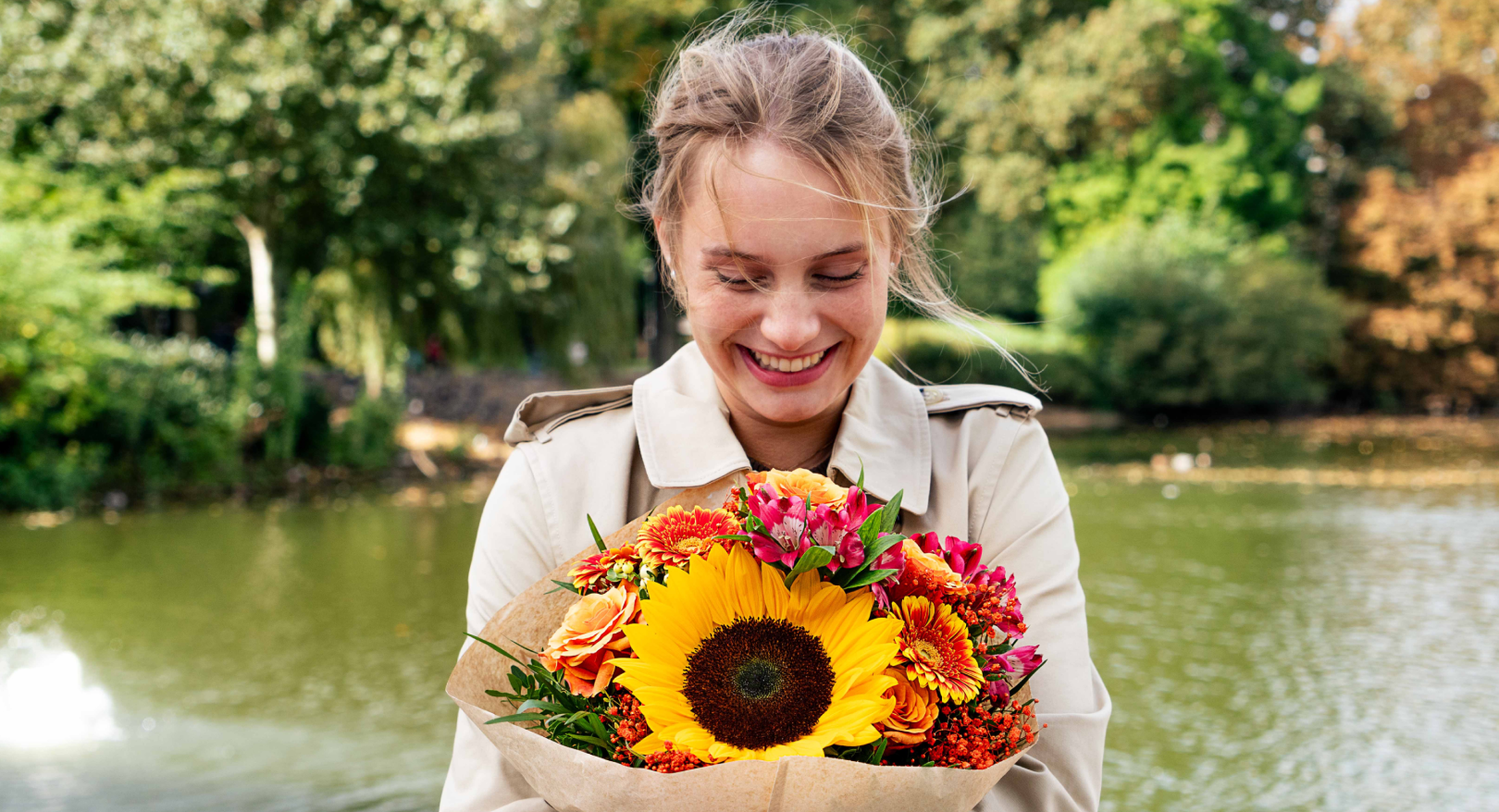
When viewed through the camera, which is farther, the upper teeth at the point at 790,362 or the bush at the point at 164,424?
the bush at the point at 164,424

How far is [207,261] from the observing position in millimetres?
18625

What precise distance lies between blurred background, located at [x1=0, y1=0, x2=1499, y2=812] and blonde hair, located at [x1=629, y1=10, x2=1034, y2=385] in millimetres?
179

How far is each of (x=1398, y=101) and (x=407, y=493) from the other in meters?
27.1

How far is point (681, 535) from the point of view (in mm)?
1250

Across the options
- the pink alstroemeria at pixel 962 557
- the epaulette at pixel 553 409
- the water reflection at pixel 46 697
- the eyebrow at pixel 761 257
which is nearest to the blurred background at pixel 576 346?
the water reflection at pixel 46 697

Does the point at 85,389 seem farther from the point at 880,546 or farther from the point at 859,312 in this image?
the point at 880,546

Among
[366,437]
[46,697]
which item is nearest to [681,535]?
[46,697]

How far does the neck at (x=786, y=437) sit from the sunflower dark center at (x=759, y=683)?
23.5 inches

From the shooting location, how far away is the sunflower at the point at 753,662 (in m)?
1.13

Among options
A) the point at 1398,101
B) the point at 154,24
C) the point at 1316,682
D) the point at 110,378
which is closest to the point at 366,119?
the point at 154,24

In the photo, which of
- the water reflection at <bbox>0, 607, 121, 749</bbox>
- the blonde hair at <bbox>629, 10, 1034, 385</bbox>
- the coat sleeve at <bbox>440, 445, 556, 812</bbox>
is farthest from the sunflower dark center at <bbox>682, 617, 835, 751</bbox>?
the water reflection at <bbox>0, 607, 121, 749</bbox>

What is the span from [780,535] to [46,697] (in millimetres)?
7725

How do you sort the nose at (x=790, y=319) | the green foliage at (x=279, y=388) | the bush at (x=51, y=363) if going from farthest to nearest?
1. the green foliage at (x=279, y=388)
2. the bush at (x=51, y=363)
3. the nose at (x=790, y=319)

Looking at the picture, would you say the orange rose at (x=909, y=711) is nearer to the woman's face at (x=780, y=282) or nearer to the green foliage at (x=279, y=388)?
the woman's face at (x=780, y=282)
